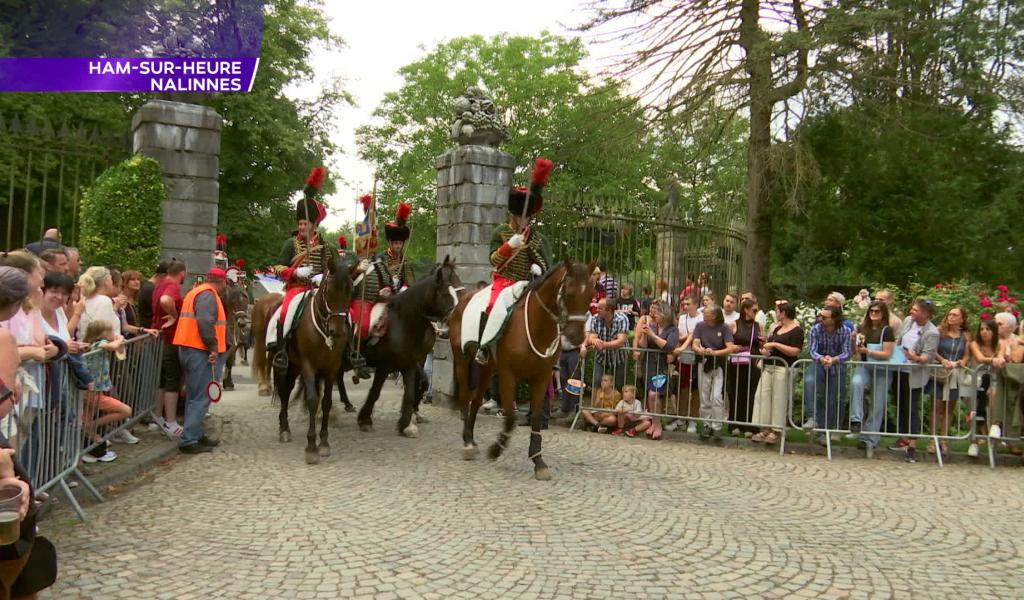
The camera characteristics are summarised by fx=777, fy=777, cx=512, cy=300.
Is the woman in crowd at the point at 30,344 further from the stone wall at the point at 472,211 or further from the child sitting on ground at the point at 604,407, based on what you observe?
the stone wall at the point at 472,211

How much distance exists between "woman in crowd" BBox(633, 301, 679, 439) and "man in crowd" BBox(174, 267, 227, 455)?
5.14m

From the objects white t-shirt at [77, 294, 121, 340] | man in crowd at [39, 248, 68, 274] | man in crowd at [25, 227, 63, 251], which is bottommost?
white t-shirt at [77, 294, 121, 340]

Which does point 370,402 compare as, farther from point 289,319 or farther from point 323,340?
point 323,340

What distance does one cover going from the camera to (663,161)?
17.6 meters

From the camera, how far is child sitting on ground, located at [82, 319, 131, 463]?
20.3 ft

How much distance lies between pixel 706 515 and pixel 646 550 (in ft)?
3.80

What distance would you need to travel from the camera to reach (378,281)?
9.73 metres

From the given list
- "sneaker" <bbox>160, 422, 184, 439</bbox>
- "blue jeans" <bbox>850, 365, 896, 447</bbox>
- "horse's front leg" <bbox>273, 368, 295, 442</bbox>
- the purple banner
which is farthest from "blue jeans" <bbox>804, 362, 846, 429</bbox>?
the purple banner


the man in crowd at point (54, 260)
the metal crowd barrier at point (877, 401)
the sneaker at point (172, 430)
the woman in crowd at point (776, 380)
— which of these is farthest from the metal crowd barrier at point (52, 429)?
the metal crowd barrier at point (877, 401)

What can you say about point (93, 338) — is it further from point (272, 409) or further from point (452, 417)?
point (452, 417)

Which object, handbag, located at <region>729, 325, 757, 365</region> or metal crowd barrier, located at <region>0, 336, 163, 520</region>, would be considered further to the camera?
handbag, located at <region>729, 325, 757, 365</region>

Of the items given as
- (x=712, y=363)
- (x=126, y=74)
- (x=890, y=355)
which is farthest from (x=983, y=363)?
(x=126, y=74)

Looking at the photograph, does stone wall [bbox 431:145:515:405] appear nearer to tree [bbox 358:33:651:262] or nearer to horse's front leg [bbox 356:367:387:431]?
horse's front leg [bbox 356:367:387:431]

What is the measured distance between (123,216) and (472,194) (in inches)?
191
